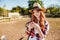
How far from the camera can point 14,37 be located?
1686 mm

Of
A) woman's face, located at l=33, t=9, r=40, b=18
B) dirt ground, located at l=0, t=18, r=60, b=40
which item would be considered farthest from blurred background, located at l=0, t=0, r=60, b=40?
woman's face, located at l=33, t=9, r=40, b=18

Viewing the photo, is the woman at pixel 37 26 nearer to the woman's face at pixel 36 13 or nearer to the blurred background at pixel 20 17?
the woman's face at pixel 36 13

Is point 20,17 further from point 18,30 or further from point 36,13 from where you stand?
point 36,13

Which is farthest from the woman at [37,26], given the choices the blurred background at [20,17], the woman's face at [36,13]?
the blurred background at [20,17]

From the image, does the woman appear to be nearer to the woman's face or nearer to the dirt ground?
the woman's face

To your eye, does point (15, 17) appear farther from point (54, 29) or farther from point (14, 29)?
point (54, 29)

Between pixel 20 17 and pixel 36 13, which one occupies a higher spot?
pixel 36 13

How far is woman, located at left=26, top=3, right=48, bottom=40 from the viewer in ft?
3.74

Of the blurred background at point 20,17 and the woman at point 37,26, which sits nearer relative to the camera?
the woman at point 37,26

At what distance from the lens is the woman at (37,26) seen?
1.14 m

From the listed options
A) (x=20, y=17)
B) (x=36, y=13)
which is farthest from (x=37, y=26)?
(x=20, y=17)

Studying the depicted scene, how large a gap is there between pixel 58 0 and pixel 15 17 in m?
0.46

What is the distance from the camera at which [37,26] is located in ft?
3.67

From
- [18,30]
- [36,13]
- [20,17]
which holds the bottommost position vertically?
[18,30]
